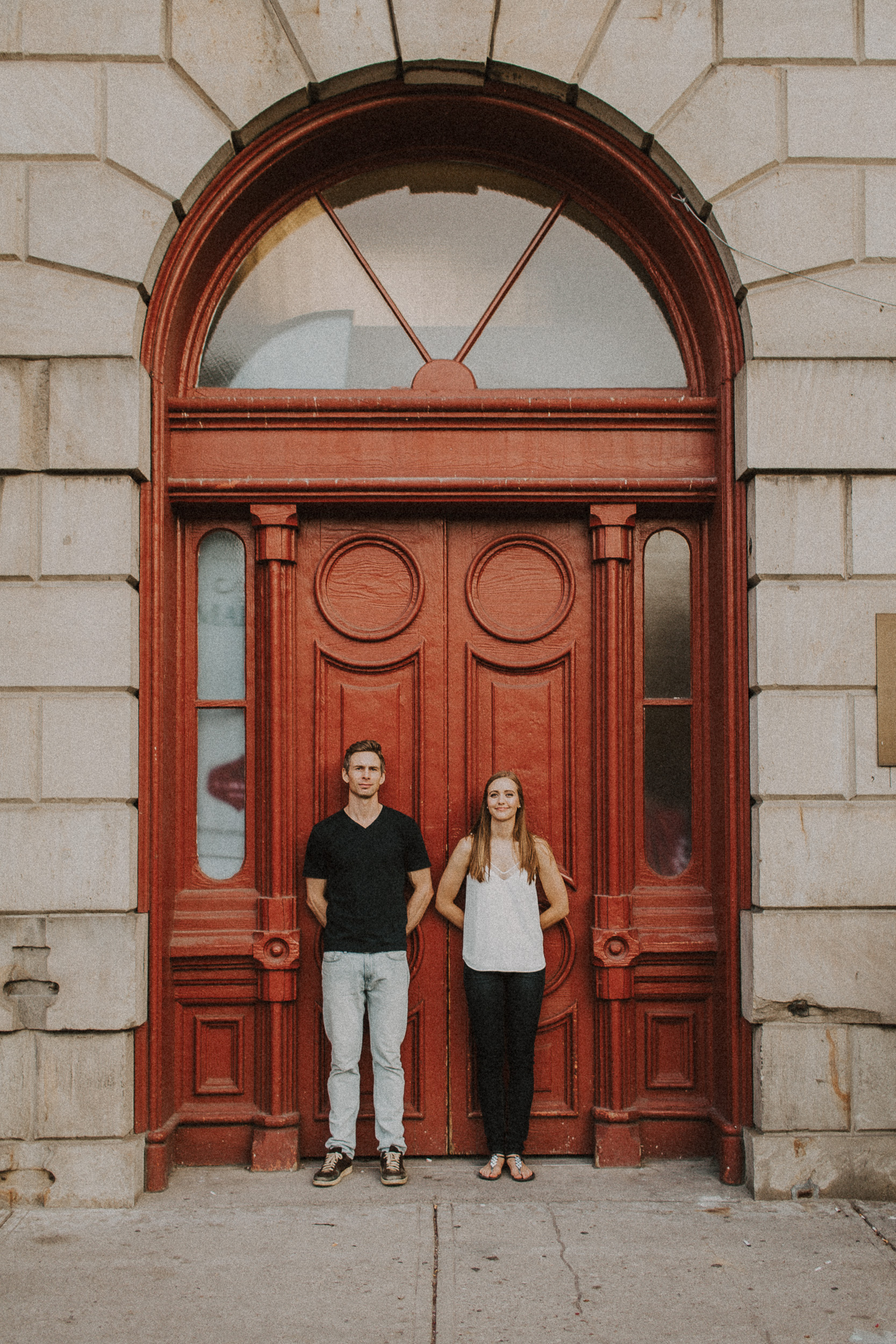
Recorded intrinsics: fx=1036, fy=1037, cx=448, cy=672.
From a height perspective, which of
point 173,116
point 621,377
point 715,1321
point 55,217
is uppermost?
point 173,116

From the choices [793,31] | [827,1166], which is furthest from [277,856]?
[793,31]

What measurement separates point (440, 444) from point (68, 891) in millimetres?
2782

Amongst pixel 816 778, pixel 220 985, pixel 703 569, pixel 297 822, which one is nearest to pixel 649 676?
pixel 703 569

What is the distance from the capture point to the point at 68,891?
15.6 feet

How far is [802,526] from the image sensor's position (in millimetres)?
4883

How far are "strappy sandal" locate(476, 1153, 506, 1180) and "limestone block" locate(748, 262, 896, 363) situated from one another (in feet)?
13.1

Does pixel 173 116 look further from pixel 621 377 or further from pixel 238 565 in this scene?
pixel 621 377

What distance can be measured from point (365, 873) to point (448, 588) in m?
1.51

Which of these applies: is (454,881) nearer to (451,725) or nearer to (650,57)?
(451,725)

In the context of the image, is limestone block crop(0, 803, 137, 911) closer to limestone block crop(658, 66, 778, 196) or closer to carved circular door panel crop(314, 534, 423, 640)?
carved circular door panel crop(314, 534, 423, 640)

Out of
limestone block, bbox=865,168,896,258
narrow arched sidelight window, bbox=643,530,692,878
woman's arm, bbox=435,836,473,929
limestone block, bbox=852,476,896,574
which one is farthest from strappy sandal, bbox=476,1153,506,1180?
limestone block, bbox=865,168,896,258

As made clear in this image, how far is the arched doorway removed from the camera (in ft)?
16.7

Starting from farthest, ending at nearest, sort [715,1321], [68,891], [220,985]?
[220,985] → [68,891] → [715,1321]

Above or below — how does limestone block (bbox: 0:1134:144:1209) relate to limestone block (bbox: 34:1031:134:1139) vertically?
below
